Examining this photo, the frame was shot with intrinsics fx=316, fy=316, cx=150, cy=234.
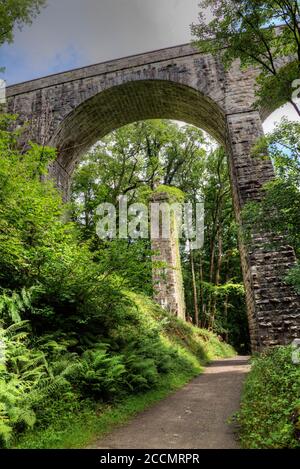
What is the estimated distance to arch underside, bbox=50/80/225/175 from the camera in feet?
38.0

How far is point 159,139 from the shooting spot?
838 inches

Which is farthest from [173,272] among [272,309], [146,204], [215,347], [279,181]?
[279,181]

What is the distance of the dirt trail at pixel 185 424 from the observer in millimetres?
3562

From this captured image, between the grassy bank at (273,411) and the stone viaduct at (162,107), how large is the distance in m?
3.70

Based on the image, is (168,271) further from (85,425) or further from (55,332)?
(85,425)

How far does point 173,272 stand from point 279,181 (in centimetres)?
904

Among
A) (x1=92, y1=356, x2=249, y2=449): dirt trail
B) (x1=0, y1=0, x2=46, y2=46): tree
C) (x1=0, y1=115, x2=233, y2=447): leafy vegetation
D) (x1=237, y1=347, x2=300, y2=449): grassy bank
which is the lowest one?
(x1=92, y1=356, x2=249, y2=449): dirt trail

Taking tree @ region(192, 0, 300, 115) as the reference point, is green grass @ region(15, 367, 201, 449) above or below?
below

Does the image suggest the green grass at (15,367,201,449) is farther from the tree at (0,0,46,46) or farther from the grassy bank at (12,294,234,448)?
the tree at (0,0,46,46)

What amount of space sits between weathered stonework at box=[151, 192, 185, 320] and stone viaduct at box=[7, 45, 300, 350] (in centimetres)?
480

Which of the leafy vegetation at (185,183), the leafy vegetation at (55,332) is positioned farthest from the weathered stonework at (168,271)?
the leafy vegetation at (55,332)

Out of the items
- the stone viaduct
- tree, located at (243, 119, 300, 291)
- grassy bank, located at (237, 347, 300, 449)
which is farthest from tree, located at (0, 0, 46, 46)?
grassy bank, located at (237, 347, 300, 449)

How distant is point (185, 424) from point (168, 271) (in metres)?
10.7
